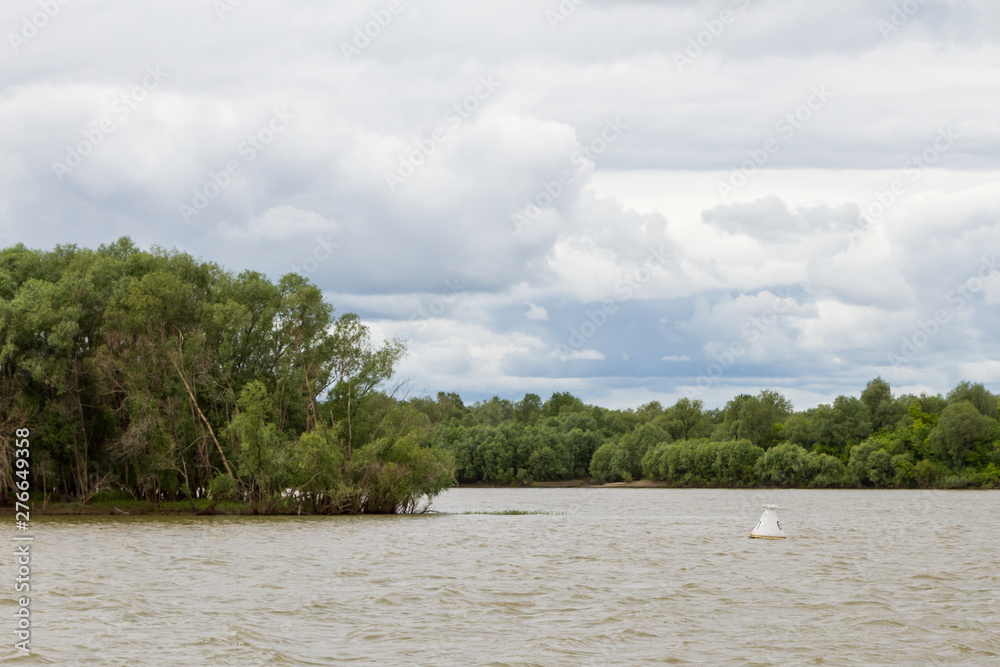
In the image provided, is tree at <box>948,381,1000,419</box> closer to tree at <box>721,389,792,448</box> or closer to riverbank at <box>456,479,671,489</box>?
tree at <box>721,389,792,448</box>

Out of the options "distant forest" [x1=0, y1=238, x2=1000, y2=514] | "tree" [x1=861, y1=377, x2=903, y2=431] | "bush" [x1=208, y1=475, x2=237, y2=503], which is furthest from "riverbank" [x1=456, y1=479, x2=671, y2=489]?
"bush" [x1=208, y1=475, x2=237, y2=503]

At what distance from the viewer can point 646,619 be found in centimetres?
2097

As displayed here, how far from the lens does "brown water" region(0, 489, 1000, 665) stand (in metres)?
17.6

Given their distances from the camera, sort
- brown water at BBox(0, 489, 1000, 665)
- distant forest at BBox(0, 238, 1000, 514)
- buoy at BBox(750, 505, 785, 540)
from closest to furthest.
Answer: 1. brown water at BBox(0, 489, 1000, 665)
2. buoy at BBox(750, 505, 785, 540)
3. distant forest at BBox(0, 238, 1000, 514)

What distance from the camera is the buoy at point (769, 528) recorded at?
139ft

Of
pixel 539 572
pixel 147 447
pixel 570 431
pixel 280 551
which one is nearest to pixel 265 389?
pixel 147 447

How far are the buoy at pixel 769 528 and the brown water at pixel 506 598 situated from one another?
3.14 ft

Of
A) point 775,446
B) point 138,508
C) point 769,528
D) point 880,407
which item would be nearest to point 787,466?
point 775,446

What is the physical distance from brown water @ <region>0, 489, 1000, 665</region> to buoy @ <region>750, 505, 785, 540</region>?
0.96 meters

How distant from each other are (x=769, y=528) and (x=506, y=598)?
2227 cm

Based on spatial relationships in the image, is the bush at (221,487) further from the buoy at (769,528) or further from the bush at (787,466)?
the bush at (787,466)

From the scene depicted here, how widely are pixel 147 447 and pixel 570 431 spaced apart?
109 metres

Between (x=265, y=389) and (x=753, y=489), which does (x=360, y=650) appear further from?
(x=753, y=489)

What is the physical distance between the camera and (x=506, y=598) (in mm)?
24047
